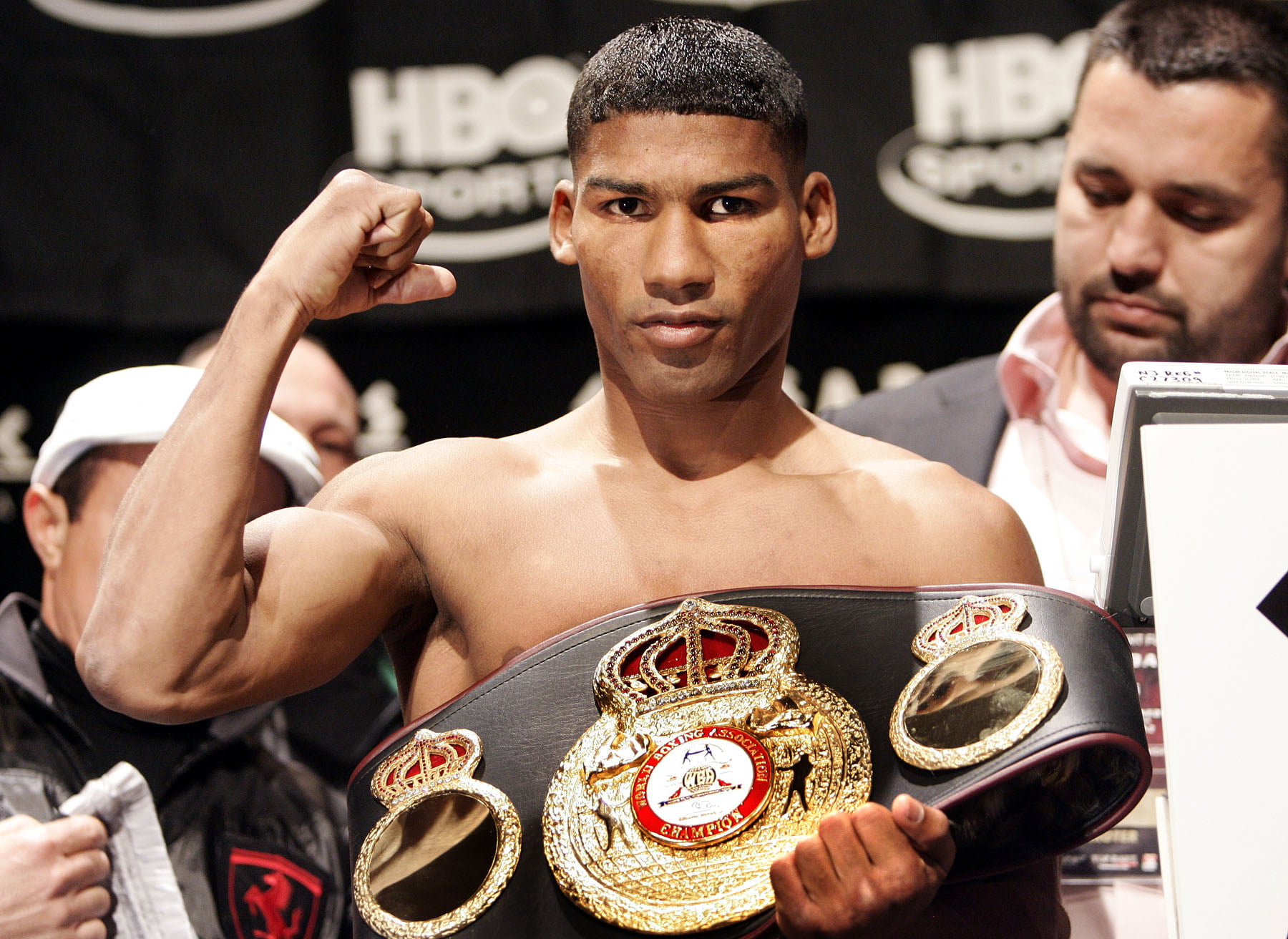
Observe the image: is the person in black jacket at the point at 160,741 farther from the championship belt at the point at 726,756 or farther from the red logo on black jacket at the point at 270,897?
the championship belt at the point at 726,756

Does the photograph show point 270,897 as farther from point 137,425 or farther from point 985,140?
point 985,140

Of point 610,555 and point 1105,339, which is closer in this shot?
point 610,555

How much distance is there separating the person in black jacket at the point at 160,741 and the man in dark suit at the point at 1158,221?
45.2 inches

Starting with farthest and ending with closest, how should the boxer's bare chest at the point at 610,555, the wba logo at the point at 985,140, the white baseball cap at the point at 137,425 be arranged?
the wba logo at the point at 985,140 → the white baseball cap at the point at 137,425 → the boxer's bare chest at the point at 610,555

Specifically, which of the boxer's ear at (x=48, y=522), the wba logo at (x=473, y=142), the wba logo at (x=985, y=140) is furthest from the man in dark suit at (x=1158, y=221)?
the boxer's ear at (x=48, y=522)

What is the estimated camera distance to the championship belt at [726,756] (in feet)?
3.66

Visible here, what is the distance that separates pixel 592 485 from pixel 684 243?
0.88 ft

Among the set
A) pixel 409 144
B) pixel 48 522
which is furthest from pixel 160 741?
pixel 409 144

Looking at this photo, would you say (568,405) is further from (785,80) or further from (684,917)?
(684,917)

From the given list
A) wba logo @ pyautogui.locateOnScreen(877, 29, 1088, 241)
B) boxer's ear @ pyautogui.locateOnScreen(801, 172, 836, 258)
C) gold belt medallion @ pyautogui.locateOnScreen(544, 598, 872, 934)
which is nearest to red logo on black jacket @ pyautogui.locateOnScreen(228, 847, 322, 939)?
gold belt medallion @ pyautogui.locateOnScreen(544, 598, 872, 934)

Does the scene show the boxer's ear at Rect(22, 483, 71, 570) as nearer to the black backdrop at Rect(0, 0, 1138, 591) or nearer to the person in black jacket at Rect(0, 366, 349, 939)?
the person in black jacket at Rect(0, 366, 349, 939)

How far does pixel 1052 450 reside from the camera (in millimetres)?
2412

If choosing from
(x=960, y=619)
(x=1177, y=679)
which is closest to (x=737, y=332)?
(x=960, y=619)

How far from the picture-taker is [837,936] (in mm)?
1052
